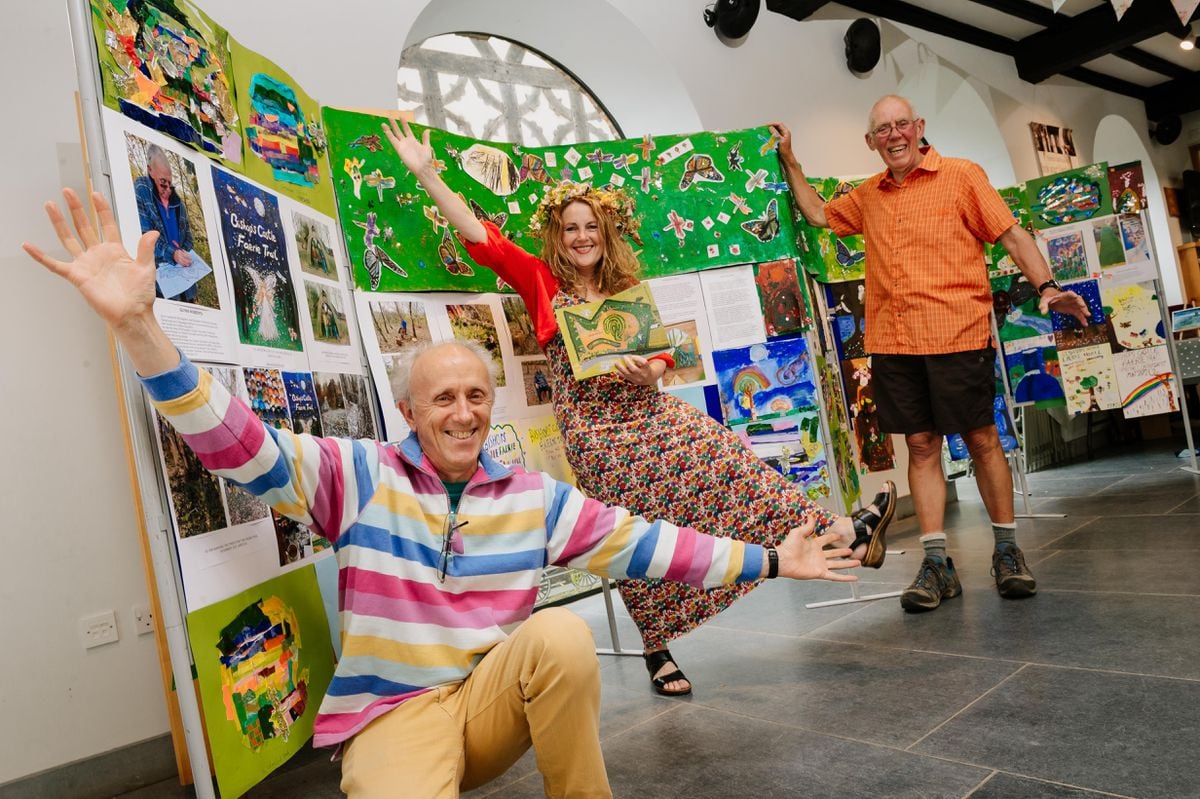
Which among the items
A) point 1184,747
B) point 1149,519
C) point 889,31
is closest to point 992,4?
point 889,31

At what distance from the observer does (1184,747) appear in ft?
5.17

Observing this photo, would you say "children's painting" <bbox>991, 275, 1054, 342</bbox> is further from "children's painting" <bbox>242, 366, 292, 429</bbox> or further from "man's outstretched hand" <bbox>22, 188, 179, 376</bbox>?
"man's outstretched hand" <bbox>22, 188, 179, 376</bbox>

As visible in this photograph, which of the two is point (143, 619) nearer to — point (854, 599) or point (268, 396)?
point (268, 396)

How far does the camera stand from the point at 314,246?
2125mm

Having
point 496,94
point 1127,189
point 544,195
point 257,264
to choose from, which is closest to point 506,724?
point 257,264

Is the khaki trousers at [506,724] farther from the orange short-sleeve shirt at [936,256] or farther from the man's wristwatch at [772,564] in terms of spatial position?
the orange short-sleeve shirt at [936,256]

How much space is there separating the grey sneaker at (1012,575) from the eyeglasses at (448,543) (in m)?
2.15

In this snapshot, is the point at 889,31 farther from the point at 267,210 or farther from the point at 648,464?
the point at 267,210

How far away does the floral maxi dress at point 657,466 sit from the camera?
2418mm

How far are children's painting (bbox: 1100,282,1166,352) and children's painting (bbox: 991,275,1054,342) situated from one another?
1.11 ft

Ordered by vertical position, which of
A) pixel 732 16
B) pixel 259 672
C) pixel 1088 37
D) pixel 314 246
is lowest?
pixel 259 672

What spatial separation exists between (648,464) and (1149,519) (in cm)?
274

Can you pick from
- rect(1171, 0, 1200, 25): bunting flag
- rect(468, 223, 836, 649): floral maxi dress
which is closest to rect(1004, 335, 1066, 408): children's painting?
rect(1171, 0, 1200, 25): bunting flag

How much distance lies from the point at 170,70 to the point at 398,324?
34.7 inches
